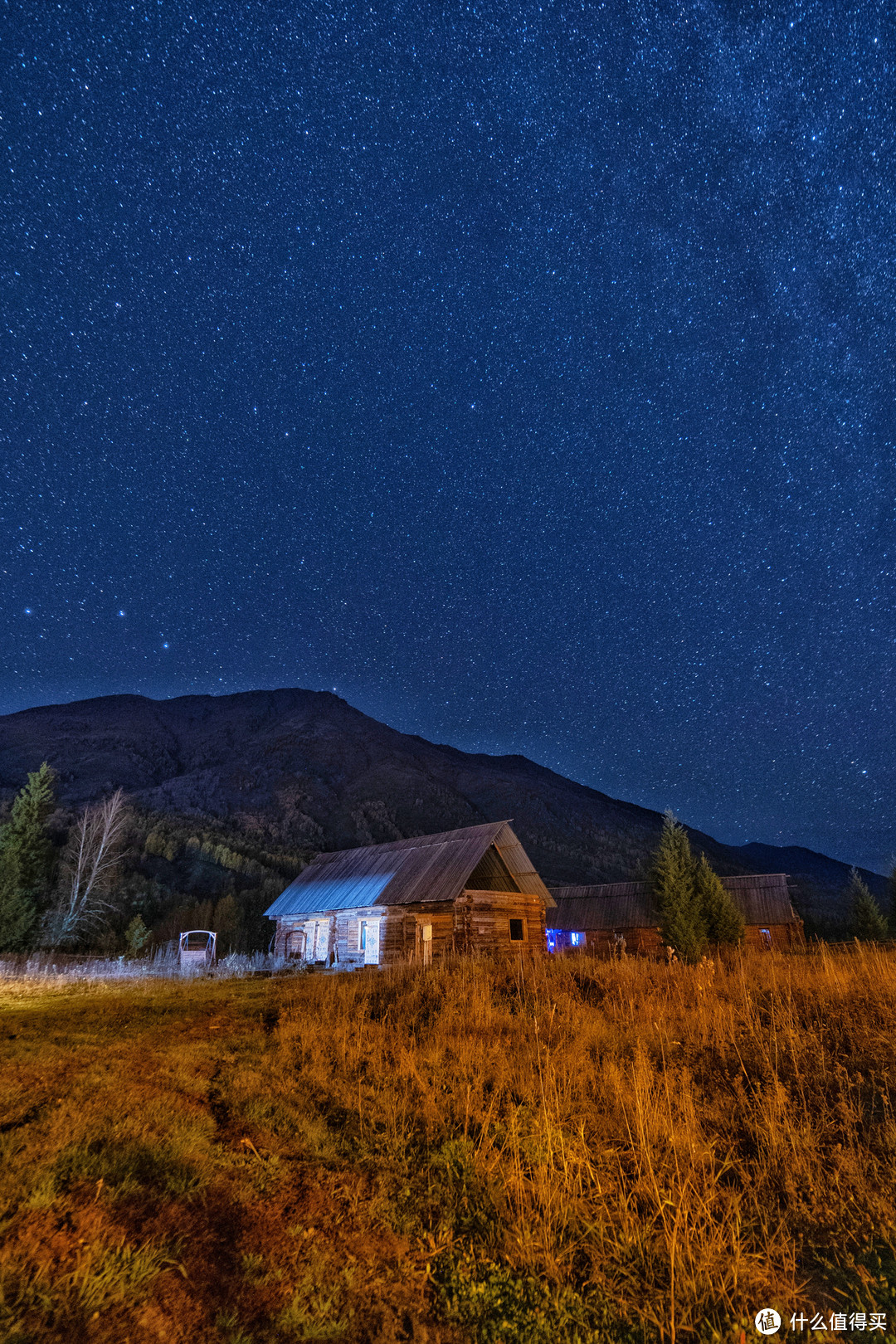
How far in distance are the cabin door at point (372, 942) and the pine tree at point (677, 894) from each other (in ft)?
41.1

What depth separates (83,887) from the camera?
95.3 ft

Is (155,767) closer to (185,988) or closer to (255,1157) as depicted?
(185,988)

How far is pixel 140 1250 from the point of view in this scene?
320cm

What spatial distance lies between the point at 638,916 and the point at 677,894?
12279 mm

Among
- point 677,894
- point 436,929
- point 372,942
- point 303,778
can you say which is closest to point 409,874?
point 436,929

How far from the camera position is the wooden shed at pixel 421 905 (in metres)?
23.3

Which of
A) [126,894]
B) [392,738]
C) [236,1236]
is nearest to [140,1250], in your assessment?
[236,1236]

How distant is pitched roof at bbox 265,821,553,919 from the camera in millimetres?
23688

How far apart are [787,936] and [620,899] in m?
9.70

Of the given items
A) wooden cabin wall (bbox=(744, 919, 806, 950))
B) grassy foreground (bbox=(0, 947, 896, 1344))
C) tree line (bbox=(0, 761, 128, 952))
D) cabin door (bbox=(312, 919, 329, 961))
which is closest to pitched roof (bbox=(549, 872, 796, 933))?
wooden cabin wall (bbox=(744, 919, 806, 950))

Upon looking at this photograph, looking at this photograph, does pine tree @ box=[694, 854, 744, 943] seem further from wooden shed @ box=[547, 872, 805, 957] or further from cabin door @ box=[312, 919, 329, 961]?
cabin door @ box=[312, 919, 329, 961]

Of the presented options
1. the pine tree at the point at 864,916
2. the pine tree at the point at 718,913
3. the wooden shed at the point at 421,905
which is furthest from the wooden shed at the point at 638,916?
the wooden shed at the point at 421,905

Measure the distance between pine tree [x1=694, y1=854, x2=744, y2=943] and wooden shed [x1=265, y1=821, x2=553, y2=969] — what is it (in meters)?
8.51

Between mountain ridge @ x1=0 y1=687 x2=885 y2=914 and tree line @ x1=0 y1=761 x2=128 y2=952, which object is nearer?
tree line @ x1=0 y1=761 x2=128 y2=952
